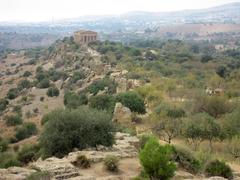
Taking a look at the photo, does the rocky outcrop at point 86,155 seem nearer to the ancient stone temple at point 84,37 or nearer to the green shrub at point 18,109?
the green shrub at point 18,109

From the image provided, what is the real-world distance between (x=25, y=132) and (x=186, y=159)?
25173 millimetres

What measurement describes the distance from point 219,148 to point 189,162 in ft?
26.4

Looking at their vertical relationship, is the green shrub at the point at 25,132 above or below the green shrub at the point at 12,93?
above

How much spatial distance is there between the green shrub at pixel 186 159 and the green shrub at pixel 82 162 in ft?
15.3

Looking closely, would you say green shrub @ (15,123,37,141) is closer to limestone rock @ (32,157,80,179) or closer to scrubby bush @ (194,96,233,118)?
scrubby bush @ (194,96,233,118)

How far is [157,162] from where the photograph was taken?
20.0m

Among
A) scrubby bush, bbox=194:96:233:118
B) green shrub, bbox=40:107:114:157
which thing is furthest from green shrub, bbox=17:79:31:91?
green shrub, bbox=40:107:114:157

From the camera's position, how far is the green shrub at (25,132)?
4581 cm

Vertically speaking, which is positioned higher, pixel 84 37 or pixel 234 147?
pixel 234 147

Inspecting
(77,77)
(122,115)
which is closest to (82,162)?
(122,115)

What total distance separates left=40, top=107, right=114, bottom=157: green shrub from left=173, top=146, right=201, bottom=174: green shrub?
3990 mm

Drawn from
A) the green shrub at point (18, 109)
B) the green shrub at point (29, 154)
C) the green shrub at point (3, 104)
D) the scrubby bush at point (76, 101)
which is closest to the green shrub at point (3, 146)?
the green shrub at point (29, 154)

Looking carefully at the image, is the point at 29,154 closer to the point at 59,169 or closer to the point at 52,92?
the point at 59,169

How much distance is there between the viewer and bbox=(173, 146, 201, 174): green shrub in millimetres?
24062
